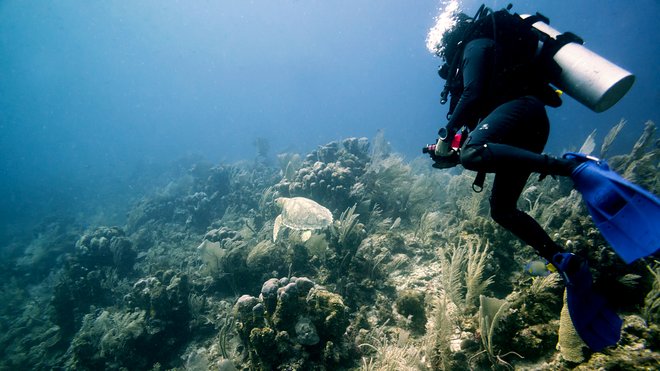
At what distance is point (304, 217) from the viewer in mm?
5949

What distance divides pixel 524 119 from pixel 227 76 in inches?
7363

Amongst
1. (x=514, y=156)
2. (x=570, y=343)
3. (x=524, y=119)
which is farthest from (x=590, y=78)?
(x=570, y=343)

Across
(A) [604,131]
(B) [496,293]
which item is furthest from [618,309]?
(A) [604,131]

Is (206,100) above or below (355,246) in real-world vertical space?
above

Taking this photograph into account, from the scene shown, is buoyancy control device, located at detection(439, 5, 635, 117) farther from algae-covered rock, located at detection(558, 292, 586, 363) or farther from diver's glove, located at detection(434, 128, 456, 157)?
algae-covered rock, located at detection(558, 292, 586, 363)

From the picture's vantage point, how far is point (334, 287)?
473cm

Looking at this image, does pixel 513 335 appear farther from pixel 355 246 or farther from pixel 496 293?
pixel 355 246

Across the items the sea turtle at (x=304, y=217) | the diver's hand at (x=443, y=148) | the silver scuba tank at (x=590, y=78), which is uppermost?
the sea turtle at (x=304, y=217)

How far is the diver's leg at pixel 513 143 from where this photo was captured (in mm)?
1949

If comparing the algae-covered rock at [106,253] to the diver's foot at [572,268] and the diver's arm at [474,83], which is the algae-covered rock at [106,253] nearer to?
the diver's arm at [474,83]

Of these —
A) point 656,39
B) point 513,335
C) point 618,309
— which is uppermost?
point 656,39

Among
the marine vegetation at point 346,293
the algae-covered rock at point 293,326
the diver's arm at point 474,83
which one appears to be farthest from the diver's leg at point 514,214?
the algae-covered rock at point 293,326

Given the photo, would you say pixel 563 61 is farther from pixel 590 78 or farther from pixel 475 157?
pixel 475 157

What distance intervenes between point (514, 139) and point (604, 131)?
7204cm
